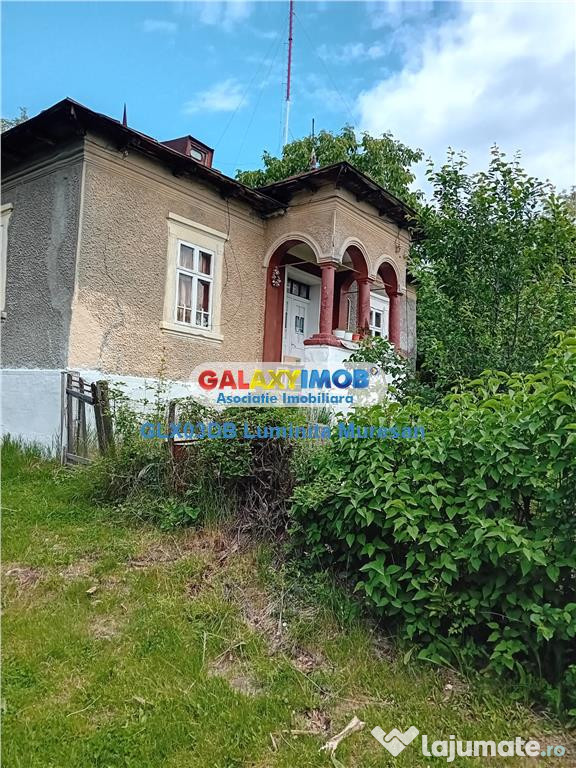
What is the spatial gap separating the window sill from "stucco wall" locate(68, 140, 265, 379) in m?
0.07

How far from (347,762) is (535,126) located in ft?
28.7

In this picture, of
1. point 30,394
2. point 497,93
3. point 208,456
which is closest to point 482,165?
point 497,93

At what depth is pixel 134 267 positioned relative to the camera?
8.18 meters

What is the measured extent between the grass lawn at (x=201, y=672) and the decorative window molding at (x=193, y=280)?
5.31m

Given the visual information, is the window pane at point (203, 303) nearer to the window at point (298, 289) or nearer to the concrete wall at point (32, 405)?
the concrete wall at point (32, 405)

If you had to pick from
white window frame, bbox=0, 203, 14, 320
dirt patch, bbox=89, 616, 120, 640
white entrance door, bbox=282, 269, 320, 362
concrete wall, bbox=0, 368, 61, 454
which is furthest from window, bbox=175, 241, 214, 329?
dirt patch, bbox=89, 616, 120, 640

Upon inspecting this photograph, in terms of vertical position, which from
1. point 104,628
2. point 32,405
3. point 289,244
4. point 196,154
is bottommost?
point 104,628

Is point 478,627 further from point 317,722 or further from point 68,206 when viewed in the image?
point 68,206

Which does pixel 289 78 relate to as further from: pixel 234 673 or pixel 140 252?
pixel 234 673

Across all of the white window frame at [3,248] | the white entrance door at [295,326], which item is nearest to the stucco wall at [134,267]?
the white window frame at [3,248]

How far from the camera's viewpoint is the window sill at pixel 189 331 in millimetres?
8678

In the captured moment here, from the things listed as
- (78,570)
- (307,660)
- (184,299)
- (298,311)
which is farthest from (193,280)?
(307,660)

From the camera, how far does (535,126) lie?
779 centimetres

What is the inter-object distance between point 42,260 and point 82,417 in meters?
3.01
